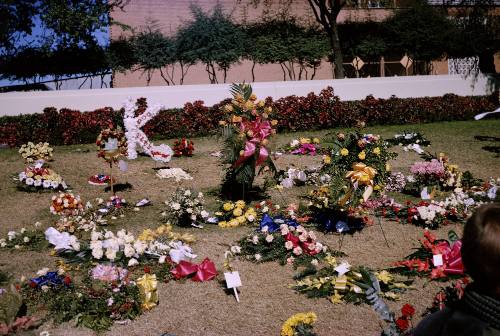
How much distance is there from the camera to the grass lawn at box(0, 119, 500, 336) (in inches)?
158

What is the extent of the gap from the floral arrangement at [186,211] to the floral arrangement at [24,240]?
1.64m

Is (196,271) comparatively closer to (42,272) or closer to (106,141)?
(42,272)

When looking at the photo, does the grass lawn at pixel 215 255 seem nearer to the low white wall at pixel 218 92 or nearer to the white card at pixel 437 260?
the white card at pixel 437 260

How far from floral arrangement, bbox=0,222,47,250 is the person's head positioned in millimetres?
5160

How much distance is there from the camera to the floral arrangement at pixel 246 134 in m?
6.82

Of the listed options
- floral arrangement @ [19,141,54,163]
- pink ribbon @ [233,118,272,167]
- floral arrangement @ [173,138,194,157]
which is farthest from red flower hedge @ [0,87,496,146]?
pink ribbon @ [233,118,272,167]

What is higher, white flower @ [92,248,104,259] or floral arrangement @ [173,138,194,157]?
floral arrangement @ [173,138,194,157]

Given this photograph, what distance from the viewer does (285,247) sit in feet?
18.0

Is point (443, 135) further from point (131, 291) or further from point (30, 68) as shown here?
point (30, 68)

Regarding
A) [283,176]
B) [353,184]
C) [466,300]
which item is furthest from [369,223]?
[466,300]

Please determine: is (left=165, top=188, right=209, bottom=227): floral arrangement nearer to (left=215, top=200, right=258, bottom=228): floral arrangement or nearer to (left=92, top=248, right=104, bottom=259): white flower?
(left=215, top=200, right=258, bottom=228): floral arrangement

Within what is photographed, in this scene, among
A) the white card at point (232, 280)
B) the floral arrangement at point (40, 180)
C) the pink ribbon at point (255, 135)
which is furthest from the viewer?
the floral arrangement at point (40, 180)

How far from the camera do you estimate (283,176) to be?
859 centimetres

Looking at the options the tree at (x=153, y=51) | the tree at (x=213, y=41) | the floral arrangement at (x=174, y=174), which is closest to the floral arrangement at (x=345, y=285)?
the floral arrangement at (x=174, y=174)
